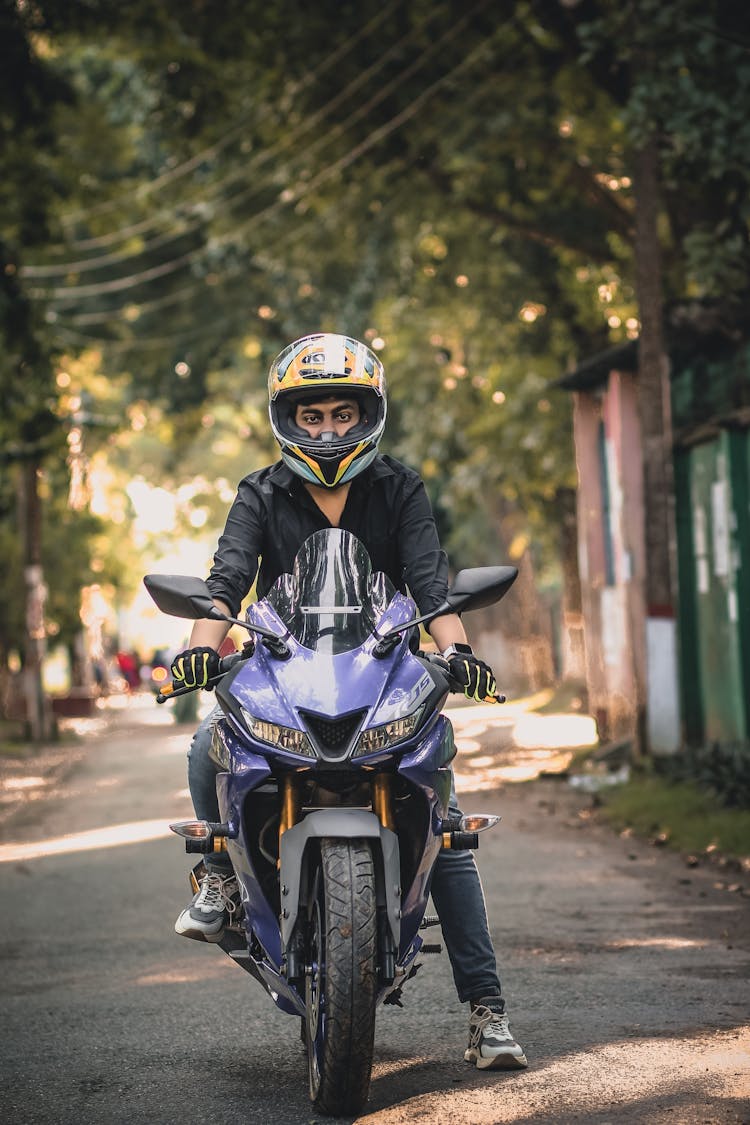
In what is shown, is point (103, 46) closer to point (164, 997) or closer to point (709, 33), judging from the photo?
point (709, 33)

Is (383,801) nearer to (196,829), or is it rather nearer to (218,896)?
(196,829)

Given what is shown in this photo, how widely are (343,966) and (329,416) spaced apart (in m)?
1.70

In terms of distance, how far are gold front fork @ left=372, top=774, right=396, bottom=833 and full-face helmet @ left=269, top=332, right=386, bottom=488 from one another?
3.16ft

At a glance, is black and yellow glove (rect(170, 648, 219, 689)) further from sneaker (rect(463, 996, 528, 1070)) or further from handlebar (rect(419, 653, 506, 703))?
sneaker (rect(463, 996, 528, 1070))

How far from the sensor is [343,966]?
4637mm

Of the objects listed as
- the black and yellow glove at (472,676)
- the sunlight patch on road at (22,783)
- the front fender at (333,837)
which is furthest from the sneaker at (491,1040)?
the sunlight patch on road at (22,783)

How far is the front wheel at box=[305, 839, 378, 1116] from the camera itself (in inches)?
183

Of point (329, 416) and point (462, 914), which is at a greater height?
point (329, 416)

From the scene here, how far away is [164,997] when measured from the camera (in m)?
6.99

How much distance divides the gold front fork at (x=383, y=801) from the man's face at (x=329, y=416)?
1.13 meters

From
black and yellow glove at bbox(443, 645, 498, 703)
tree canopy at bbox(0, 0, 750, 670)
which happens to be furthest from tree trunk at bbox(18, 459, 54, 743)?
black and yellow glove at bbox(443, 645, 498, 703)

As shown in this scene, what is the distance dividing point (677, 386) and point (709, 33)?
15.7ft

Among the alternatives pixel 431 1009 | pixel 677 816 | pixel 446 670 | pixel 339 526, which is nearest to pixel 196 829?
pixel 446 670

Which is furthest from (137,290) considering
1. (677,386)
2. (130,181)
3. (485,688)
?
(485,688)
